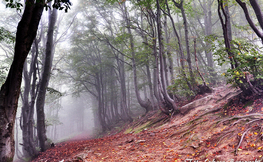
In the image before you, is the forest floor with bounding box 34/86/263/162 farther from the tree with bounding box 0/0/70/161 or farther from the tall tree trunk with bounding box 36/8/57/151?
the tall tree trunk with bounding box 36/8/57/151

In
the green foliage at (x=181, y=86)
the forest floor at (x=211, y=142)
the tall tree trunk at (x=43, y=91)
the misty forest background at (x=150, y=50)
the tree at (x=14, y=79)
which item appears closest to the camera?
the forest floor at (x=211, y=142)

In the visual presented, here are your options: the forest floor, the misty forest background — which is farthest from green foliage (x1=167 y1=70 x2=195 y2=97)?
the forest floor

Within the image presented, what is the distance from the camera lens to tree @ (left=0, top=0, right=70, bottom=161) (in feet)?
11.8

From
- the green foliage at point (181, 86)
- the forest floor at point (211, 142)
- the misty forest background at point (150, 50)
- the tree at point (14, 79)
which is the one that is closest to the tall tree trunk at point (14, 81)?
the tree at point (14, 79)

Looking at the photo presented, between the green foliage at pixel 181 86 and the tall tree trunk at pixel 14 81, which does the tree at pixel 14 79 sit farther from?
the green foliage at pixel 181 86

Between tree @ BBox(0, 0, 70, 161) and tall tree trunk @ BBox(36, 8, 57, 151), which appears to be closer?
tree @ BBox(0, 0, 70, 161)

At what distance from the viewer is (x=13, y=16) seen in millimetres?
13625

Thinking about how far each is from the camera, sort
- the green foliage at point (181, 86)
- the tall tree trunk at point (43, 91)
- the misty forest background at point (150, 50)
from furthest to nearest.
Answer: the green foliage at point (181, 86) < the tall tree trunk at point (43, 91) < the misty forest background at point (150, 50)

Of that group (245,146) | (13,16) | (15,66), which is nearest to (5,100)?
(15,66)

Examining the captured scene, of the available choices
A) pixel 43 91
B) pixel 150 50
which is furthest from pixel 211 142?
pixel 150 50

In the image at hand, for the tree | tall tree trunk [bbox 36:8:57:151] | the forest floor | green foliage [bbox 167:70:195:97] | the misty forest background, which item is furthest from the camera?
green foliage [bbox 167:70:195:97]

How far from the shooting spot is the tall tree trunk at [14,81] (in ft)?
11.8

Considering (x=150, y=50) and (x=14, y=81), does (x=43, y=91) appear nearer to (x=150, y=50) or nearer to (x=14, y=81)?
(x=14, y=81)

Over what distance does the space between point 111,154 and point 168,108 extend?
5043 millimetres
